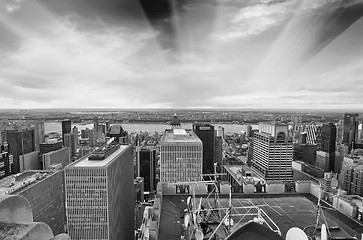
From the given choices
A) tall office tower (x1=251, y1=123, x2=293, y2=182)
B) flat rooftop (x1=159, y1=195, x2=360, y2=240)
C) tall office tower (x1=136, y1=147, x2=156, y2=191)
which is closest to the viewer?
flat rooftop (x1=159, y1=195, x2=360, y2=240)

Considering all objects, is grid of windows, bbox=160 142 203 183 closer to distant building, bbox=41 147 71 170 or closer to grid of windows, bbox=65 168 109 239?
grid of windows, bbox=65 168 109 239

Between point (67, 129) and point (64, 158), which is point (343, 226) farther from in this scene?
point (67, 129)

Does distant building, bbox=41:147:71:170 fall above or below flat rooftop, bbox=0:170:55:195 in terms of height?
below

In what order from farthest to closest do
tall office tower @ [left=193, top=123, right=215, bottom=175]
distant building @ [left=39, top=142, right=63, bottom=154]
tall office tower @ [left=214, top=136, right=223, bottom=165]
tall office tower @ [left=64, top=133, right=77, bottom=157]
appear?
tall office tower @ [left=64, top=133, right=77, bottom=157] < tall office tower @ [left=214, top=136, right=223, bottom=165] < tall office tower @ [left=193, top=123, right=215, bottom=175] < distant building @ [left=39, top=142, right=63, bottom=154]

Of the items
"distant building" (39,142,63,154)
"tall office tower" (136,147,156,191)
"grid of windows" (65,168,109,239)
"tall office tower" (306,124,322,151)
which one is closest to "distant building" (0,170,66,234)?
"grid of windows" (65,168,109,239)

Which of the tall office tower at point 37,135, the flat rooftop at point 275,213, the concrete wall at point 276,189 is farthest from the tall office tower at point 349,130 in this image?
the tall office tower at point 37,135

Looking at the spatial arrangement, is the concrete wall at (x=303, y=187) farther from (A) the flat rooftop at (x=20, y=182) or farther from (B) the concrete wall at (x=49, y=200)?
(B) the concrete wall at (x=49, y=200)

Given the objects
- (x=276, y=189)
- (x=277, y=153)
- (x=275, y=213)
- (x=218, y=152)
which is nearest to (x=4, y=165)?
(x=218, y=152)
